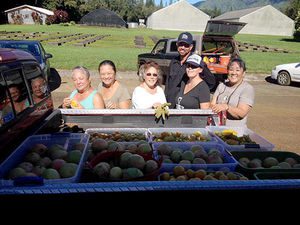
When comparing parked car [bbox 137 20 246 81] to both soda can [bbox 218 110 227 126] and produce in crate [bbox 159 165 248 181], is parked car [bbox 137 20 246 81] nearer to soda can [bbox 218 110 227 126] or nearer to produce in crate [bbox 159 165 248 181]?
soda can [bbox 218 110 227 126]

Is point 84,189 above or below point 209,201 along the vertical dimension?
→ above

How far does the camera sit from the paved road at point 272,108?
8.19 m

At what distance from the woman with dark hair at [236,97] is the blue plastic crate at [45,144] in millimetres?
1982

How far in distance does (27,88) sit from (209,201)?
2.53m

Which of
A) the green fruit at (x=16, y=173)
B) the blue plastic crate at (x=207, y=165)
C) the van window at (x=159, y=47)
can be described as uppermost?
the van window at (x=159, y=47)

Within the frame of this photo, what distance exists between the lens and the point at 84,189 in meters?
2.27

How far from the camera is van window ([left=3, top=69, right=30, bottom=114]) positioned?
3371 millimetres

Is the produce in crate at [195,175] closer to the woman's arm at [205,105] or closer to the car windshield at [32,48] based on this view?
the woman's arm at [205,105]

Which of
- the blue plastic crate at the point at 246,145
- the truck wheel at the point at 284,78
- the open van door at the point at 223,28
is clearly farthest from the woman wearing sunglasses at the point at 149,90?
the truck wheel at the point at 284,78

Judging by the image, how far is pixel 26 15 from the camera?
92938mm

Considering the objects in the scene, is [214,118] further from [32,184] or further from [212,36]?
[212,36]

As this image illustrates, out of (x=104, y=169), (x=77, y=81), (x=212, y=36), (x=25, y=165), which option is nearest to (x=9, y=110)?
(x=25, y=165)

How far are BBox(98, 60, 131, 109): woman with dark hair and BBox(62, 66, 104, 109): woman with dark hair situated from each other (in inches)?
8.6

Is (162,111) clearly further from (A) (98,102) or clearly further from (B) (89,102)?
(B) (89,102)
